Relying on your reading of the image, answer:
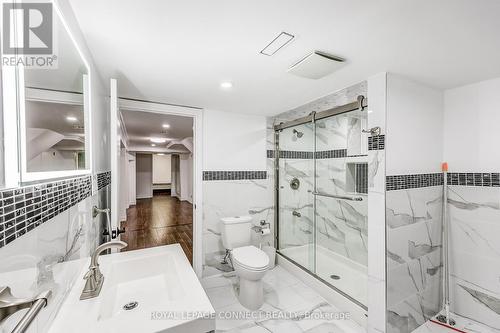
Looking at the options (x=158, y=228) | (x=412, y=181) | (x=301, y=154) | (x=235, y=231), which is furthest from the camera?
(x=158, y=228)

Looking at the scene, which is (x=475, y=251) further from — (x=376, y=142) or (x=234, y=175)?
(x=234, y=175)

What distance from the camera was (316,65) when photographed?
4.77 feet

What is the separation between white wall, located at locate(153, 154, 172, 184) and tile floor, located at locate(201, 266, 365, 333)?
31.6 ft

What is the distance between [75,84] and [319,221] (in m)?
2.91

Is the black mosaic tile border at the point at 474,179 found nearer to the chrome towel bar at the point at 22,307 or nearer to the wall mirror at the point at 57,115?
the chrome towel bar at the point at 22,307

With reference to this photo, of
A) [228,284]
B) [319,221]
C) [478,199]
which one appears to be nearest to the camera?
[478,199]

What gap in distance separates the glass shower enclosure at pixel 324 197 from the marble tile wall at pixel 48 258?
2206mm

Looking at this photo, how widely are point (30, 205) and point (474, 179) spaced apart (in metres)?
2.92

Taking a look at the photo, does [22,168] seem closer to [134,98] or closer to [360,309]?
[134,98]

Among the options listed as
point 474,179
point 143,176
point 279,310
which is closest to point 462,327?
point 474,179

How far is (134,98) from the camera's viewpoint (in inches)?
89.6

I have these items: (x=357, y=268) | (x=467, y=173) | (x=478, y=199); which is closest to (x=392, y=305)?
(x=357, y=268)

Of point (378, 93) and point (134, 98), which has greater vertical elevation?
point (134, 98)

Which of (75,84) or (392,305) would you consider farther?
(392,305)
